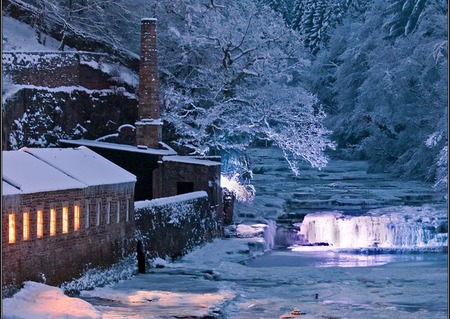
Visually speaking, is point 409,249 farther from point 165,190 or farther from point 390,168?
point 390,168

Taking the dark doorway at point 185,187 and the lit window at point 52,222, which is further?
the dark doorway at point 185,187

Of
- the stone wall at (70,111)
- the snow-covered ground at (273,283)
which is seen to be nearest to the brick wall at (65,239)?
the snow-covered ground at (273,283)

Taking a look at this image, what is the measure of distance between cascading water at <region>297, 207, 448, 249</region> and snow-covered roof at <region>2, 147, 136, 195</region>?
14.8 meters

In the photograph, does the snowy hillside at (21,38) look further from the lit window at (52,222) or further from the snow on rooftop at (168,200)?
the lit window at (52,222)

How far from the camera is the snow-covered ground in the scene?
2541 centimetres

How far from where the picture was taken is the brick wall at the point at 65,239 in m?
23.8

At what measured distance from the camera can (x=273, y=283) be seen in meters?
31.9

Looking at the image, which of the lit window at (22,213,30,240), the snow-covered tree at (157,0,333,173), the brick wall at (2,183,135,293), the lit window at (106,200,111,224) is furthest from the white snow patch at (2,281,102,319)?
the snow-covered tree at (157,0,333,173)

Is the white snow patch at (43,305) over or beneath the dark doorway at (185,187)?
beneath

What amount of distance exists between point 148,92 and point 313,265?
35.8 feet

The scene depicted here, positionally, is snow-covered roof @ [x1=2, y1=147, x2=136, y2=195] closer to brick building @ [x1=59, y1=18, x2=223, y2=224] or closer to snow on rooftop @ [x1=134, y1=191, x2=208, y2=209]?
snow on rooftop @ [x1=134, y1=191, x2=208, y2=209]

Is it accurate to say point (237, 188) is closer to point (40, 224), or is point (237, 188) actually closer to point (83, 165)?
point (83, 165)

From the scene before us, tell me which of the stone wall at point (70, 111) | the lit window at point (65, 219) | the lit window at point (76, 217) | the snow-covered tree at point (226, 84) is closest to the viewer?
the lit window at point (65, 219)

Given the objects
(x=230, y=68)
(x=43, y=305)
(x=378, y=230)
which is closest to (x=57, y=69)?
(x=230, y=68)
